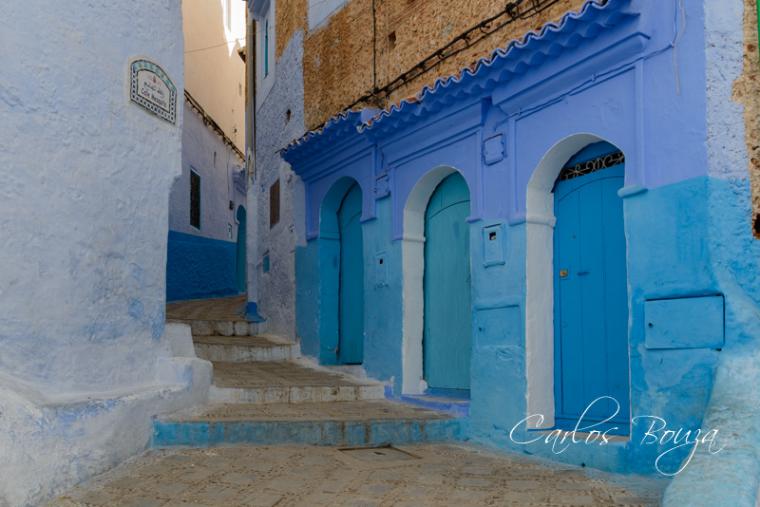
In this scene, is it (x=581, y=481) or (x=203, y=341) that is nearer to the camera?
(x=581, y=481)

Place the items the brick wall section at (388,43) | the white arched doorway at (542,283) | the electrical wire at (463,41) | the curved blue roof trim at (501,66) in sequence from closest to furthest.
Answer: the curved blue roof trim at (501,66) < the white arched doorway at (542,283) < the electrical wire at (463,41) < the brick wall section at (388,43)

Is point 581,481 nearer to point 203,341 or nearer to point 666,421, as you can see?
point 666,421

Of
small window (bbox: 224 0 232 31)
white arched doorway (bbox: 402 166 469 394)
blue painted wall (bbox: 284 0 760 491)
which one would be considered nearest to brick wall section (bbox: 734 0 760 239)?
blue painted wall (bbox: 284 0 760 491)

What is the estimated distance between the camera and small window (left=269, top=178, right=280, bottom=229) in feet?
34.0

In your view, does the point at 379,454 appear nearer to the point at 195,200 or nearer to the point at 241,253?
the point at 195,200

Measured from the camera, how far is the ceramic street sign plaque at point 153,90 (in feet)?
17.9

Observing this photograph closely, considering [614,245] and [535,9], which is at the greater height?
[535,9]

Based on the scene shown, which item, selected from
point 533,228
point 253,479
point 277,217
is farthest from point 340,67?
point 253,479

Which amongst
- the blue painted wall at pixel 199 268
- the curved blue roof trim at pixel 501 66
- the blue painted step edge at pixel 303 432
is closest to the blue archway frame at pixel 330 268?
the curved blue roof trim at pixel 501 66

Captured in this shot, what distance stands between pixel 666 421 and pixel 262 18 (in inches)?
384

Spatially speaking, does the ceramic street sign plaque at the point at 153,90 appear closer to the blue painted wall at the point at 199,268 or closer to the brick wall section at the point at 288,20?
the brick wall section at the point at 288,20

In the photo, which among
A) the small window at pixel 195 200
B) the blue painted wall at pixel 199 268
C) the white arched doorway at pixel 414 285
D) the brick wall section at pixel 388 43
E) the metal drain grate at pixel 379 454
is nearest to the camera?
the metal drain grate at pixel 379 454

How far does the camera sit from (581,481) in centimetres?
452

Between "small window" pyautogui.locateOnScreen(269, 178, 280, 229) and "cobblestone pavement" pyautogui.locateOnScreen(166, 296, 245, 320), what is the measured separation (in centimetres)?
144
